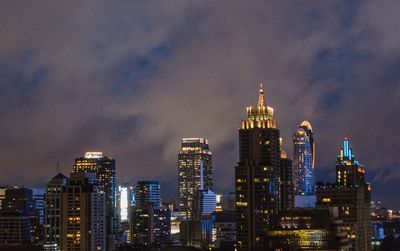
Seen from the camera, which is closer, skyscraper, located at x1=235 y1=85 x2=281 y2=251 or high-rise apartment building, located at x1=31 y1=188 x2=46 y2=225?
skyscraper, located at x1=235 y1=85 x2=281 y2=251

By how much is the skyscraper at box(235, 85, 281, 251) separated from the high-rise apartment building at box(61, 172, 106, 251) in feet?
80.8

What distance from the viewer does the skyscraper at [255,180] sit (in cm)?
9062

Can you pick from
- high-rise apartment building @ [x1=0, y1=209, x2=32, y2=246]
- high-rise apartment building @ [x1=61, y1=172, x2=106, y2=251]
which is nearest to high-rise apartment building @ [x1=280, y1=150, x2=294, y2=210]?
high-rise apartment building @ [x1=61, y1=172, x2=106, y2=251]

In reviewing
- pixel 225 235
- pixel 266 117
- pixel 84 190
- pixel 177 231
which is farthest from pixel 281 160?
pixel 177 231

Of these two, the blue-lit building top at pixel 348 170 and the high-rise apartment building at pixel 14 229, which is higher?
the blue-lit building top at pixel 348 170

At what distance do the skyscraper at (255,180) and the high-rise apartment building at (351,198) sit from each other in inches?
513

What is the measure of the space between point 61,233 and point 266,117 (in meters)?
33.2

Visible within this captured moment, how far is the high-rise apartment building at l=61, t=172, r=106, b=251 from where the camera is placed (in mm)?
105938

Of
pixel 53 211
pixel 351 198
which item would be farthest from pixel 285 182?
pixel 53 211

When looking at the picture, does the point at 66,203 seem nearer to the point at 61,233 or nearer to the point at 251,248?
the point at 61,233

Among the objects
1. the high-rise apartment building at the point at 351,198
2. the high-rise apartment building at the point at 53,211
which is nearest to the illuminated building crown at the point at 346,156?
the high-rise apartment building at the point at 351,198

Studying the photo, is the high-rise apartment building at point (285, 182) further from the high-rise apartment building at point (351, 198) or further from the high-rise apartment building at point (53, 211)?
the high-rise apartment building at point (53, 211)

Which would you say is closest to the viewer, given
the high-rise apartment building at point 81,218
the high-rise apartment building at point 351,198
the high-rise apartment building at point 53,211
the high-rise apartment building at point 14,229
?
the high-rise apartment building at point 351,198

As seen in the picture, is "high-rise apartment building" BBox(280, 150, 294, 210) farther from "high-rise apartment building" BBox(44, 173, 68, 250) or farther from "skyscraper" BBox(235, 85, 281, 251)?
"high-rise apartment building" BBox(44, 173, 68, 250)
